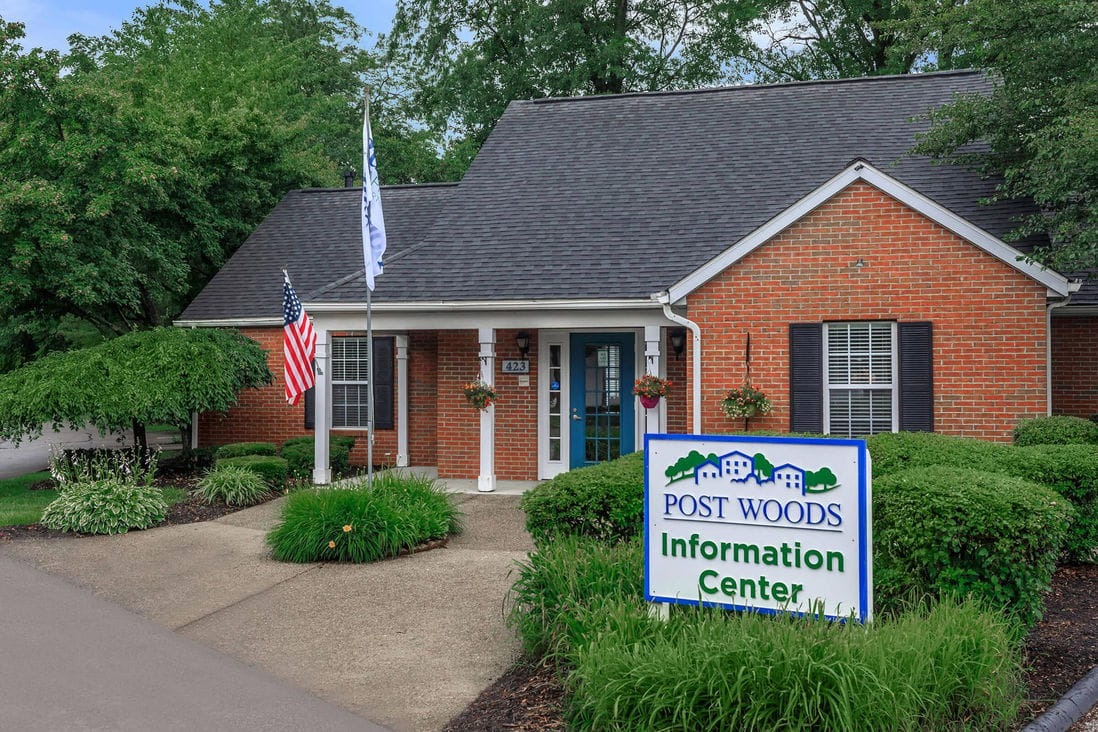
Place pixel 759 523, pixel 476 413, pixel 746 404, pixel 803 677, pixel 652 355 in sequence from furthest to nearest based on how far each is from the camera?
1. pixel 476 413
2. pixel 652 355
3. pixel 746 404
4. pixel 759 523
5. pixel 803 677

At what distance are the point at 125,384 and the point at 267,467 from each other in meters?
2.25

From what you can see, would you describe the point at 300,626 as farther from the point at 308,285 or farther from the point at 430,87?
the point at 430,87

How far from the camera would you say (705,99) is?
17.1 metres

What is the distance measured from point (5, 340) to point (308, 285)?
6151 millimetres

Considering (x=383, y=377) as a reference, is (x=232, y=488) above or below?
below

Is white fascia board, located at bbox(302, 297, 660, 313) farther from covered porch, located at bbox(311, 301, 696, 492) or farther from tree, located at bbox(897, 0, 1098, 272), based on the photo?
tree, located at bbox(897, 0, 1098, 272)

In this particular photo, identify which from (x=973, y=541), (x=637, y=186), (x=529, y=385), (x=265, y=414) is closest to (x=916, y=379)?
(x=529, y=385)

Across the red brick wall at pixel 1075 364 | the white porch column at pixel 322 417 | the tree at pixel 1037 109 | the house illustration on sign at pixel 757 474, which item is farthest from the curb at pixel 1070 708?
the white porch column at pixel 322 417

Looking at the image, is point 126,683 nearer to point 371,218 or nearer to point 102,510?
point 102,510

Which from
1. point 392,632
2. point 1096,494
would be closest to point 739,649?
point 392,632

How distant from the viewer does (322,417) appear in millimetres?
13695

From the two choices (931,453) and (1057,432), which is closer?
(931,453)

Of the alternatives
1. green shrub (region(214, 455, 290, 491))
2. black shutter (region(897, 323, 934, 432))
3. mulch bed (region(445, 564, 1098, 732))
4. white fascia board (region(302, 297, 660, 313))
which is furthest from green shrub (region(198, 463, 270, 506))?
black shutter (region(897, 323, 934, 432))

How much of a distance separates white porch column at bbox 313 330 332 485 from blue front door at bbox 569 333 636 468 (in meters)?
3.54
